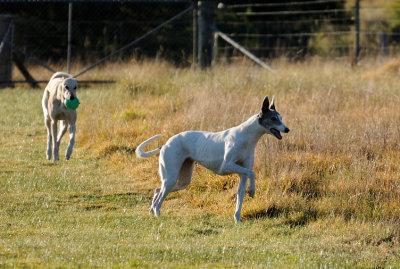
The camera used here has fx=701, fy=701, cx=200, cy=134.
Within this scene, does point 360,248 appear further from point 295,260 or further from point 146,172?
point 146,172

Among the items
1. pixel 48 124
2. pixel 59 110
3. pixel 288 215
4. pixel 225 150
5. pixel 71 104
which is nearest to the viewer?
pixel 225 150

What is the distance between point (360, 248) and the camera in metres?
5.87

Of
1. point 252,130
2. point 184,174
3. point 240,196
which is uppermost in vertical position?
point 252,130

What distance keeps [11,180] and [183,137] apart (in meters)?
2.73

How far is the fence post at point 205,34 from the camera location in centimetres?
1505

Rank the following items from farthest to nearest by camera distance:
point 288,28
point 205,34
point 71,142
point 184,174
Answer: point 288,28, point 205,34, point 71,142, point 184,174

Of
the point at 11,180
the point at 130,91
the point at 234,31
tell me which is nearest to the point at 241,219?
the point at 11,180

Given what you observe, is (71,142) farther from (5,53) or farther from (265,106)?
(5,53)

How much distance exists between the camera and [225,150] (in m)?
6.61

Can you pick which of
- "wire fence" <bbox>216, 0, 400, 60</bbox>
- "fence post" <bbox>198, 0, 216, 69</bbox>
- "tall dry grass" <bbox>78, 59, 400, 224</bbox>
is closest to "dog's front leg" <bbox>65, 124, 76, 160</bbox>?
"tall dry grass" <bbox>78, 59, 400, 224</bbox>

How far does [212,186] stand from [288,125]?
217 centimetres

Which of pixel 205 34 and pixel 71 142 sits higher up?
pixel 205 34

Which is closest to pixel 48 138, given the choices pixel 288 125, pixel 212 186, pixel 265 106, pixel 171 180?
pixel 212 186

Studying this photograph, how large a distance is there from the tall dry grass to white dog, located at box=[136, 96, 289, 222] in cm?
57
